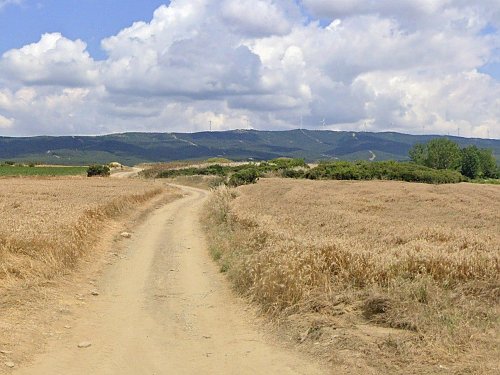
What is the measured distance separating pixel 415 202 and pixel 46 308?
898 inches

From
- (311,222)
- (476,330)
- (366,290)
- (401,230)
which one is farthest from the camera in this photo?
(311,222)

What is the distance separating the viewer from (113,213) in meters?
31.3

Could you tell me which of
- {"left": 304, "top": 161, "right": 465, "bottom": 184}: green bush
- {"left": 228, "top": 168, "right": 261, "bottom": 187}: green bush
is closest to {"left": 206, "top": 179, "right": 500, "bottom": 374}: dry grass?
{"left": 304, "top": 161, "right": 465, "bottom": 184}: green bush

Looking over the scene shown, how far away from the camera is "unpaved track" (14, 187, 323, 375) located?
30.6 feet

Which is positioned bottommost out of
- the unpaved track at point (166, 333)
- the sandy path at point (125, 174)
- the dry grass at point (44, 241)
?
the sandy path at point (125, 174)

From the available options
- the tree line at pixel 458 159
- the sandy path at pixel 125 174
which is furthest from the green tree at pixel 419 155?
the sandy path at pixel 125 174

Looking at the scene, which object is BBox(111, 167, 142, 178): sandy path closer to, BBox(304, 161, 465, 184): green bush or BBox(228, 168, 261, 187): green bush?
BBox(228, 168, 261, 187): green bush

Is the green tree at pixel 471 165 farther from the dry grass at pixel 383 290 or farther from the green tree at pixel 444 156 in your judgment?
the dry grass at pixel 383 290

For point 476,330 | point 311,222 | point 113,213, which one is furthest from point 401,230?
point 113,213

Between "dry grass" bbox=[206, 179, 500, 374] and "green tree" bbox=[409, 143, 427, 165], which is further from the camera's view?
"green tree" bbox=[409, 143, 427, 165]

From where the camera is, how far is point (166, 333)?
1123cm

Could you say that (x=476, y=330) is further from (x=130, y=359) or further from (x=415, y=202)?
(x=415, y=202)

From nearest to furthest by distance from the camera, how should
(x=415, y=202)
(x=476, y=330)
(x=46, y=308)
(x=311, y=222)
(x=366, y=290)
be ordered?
1. (x=476, y=330)
2. (x=366, y=290)
3. (x=46, y=308)
4. (x=311, y=222)
5. (x=415, y=202)

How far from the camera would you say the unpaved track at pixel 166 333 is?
30.6 feet
